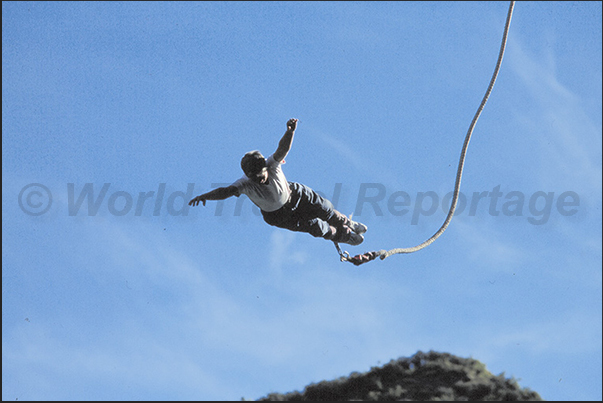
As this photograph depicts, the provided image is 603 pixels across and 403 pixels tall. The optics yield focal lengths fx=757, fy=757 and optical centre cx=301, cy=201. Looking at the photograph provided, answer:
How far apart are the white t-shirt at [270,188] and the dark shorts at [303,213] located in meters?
0.23

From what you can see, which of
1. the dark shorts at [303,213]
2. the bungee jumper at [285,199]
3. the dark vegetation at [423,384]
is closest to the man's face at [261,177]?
the bungee jumper at [285,199]

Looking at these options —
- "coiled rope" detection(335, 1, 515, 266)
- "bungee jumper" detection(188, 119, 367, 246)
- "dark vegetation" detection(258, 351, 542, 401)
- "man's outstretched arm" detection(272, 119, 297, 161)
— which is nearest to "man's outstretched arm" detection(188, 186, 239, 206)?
"bungee jumper" detection(188, 119, 367, 246)

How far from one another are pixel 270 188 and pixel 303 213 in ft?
2.72

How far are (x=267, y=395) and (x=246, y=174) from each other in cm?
346

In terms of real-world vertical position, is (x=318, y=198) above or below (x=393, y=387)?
above

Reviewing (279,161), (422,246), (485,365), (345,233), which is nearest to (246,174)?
(279,161)

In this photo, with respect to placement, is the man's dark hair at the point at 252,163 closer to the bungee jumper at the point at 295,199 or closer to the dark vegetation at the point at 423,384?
the bungee jumper at the point at 295,199

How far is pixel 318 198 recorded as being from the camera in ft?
36.6

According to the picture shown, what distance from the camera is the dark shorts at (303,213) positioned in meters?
10.9

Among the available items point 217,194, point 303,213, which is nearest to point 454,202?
point 303,213

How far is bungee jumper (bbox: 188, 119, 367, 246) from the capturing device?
10234 mm

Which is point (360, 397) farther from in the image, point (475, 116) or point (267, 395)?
point (475, 116)

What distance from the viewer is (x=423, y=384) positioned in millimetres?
11094

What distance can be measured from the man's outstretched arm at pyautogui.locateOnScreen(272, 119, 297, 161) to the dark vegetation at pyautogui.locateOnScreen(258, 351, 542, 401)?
3.61 metres
